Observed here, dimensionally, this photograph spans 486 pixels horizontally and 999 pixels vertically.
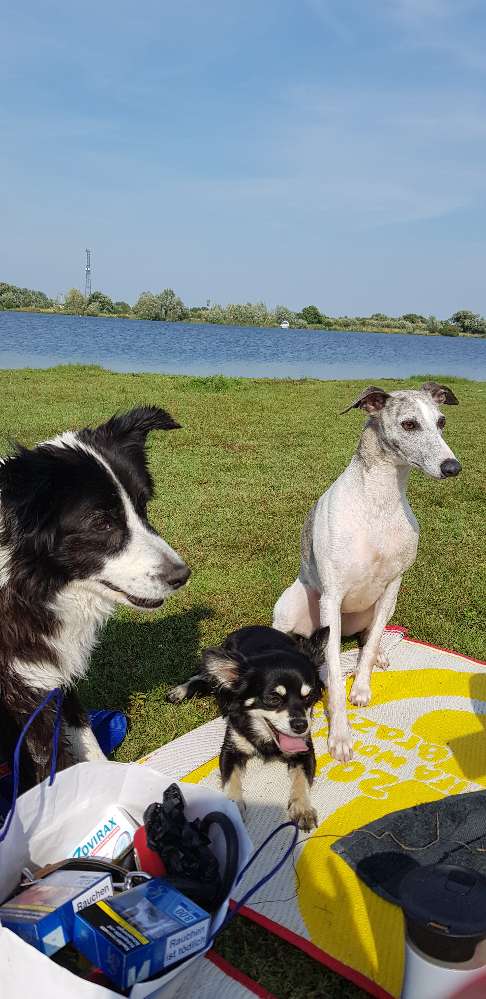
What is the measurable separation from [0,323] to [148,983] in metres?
44.9

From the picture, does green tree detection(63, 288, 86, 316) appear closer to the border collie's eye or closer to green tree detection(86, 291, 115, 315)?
green tree detection(86, 291, 115, 315)

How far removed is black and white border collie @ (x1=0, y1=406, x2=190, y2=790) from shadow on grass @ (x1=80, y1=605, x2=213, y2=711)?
1.18 meters

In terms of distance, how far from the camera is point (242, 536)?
21.2 feet

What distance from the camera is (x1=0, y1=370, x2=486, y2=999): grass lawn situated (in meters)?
3.69

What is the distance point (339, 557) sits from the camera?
3605 millimetres

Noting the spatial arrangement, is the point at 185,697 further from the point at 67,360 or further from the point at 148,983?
the point at 67,360

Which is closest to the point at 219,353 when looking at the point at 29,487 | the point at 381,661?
the point at 381,661

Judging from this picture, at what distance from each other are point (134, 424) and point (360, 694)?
6.53 ft

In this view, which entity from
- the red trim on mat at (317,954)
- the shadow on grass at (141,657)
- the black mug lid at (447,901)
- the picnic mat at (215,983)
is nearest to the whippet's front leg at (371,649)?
the shadow on grass at (141,657)

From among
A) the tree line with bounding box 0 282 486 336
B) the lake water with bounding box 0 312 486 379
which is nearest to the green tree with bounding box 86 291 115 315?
the tree line with bounding box 0 282 486 336

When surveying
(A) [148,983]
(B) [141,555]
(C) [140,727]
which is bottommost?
(C) [140,727]

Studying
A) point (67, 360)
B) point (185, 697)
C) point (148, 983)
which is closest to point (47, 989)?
point (148, 983)

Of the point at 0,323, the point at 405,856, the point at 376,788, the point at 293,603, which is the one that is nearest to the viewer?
the point at 405,856

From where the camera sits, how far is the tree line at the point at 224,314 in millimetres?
61219
